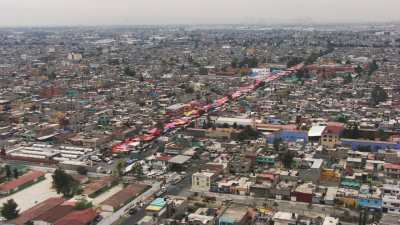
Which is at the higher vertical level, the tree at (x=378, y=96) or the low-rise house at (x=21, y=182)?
the tree at (x=378, y=96)

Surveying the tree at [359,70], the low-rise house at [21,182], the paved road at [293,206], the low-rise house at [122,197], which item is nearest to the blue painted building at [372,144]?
the paved road at [293,206]

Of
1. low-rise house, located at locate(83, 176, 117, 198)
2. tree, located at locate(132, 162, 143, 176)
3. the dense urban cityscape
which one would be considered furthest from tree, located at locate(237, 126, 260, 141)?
low-rise house, located at locate(83, 176, 117, 198)

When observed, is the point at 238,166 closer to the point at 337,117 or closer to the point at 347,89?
the point at 337,117

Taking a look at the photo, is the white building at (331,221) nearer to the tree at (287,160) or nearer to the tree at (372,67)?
the tree at (287,160)

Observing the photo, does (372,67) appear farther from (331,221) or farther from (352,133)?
(331,221)

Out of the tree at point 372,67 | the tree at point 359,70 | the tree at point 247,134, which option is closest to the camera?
the tree at point 247,134

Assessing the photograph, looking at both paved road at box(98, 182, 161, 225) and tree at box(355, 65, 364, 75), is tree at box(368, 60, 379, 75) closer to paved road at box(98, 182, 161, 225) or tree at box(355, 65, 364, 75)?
tree at box(355, 65, 364, 75)

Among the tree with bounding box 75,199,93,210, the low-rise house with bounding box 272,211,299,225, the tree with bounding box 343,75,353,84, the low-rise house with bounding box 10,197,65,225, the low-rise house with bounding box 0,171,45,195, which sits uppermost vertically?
the tree with bounding box 343,75,353,84

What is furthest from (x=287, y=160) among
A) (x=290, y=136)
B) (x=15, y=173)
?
(x=15, y=173)
